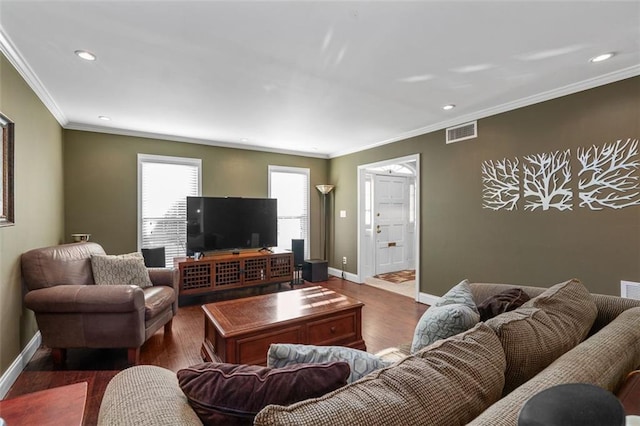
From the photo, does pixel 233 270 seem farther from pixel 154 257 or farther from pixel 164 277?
pixel 164 277

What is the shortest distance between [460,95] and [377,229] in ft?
10.9

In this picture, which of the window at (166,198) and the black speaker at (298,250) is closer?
the window at (166,198)

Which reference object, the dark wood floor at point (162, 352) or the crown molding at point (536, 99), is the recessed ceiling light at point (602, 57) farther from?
the dark wood floor at point (162, 352)

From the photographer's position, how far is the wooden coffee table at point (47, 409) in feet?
3.87

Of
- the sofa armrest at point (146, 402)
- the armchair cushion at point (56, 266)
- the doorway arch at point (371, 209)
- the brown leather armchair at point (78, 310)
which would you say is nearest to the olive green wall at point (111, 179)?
the armchair cushion at point (56, 266)

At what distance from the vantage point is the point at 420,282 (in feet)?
13.9

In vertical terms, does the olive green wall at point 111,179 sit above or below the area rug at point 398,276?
above

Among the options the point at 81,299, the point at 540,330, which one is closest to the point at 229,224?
the point at 81,299

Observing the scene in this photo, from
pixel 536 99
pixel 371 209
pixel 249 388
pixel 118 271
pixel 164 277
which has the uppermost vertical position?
pixel 536 99

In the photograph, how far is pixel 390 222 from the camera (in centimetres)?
622

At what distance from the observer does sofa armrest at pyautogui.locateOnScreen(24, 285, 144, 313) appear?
2281 mm

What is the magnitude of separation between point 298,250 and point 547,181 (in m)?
3.75

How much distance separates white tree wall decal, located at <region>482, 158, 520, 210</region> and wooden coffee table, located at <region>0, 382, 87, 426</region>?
3.86m

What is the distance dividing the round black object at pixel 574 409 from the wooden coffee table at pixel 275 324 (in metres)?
1.90
